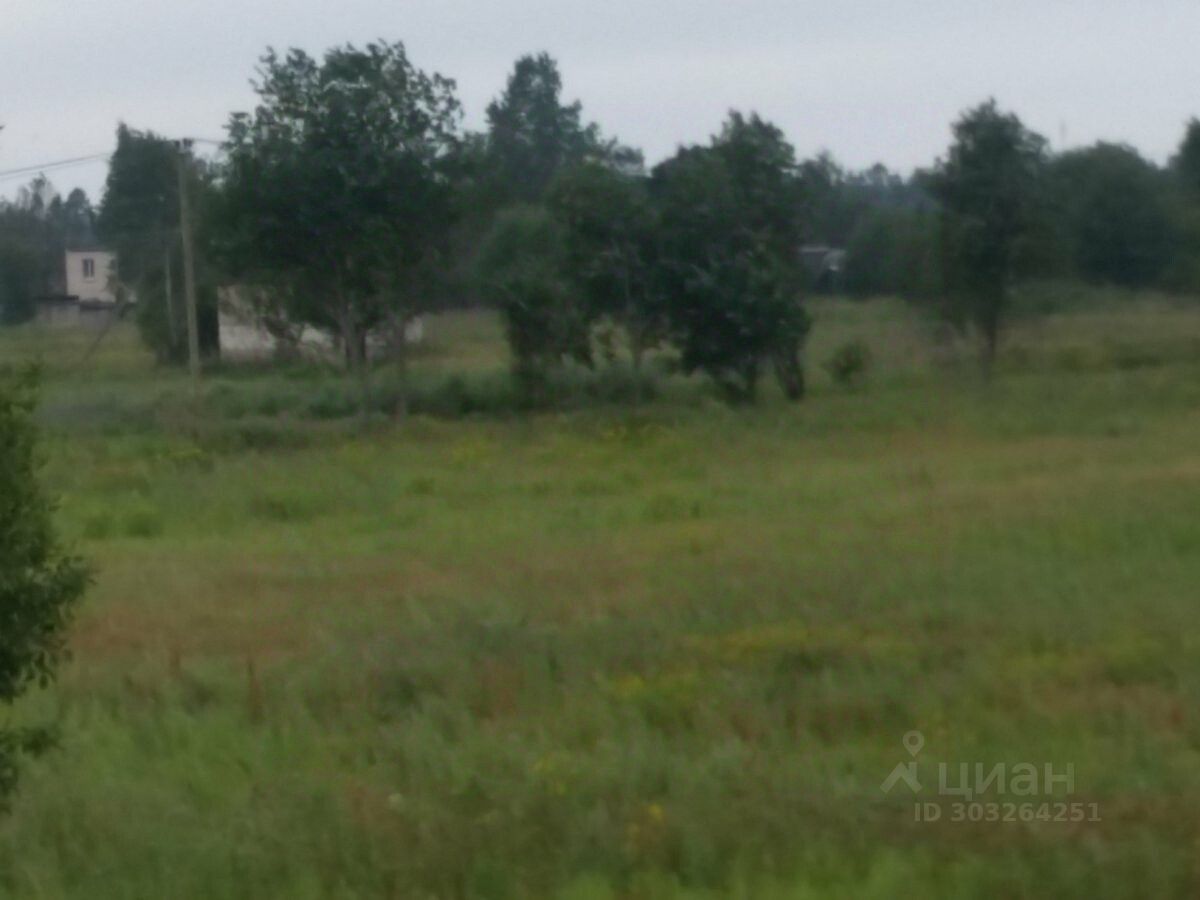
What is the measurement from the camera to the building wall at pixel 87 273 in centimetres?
7856

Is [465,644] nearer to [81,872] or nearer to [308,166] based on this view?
[81,872]

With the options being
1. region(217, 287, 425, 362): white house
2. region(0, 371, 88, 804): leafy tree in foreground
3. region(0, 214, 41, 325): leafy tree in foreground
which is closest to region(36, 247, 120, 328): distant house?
region(0, 214, 41, 325): leafy tree in foreground

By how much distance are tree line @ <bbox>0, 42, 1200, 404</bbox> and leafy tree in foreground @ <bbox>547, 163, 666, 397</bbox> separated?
5cm

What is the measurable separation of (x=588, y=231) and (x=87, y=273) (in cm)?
4536

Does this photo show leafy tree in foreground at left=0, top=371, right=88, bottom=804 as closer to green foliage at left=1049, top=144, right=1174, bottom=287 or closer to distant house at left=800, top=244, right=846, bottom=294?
green foliage at left=1049, top=144, right=1174, bottom=287

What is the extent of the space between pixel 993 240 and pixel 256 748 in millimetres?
33770

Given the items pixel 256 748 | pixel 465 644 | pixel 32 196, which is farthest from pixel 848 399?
pixel 32 196

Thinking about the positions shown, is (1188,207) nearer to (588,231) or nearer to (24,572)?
(588,231)

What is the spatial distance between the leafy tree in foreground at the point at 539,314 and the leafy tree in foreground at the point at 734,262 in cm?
223

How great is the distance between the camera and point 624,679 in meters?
12.2

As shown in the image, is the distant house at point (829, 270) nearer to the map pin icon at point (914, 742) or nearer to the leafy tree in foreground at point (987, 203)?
the leafy tree in foreground at point (987, 203)

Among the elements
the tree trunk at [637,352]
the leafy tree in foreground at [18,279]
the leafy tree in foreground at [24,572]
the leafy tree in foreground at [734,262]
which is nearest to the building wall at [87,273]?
the leafy tree in foreground at [18,279]

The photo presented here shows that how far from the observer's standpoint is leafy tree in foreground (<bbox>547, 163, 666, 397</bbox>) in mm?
40781

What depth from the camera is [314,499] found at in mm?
25547
